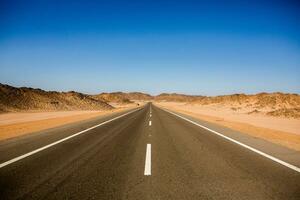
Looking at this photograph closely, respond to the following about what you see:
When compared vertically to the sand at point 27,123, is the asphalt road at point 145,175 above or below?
above

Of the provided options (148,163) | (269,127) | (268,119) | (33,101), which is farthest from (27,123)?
(33,101)

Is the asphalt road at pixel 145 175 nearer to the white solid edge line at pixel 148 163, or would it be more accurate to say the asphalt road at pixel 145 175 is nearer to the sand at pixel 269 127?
the white solid edge line at pixel 148 163

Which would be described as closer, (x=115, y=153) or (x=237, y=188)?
(x=237, y=188)

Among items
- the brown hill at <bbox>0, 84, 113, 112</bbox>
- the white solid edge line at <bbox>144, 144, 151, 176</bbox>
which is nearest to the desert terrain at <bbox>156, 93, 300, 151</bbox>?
the white solid edge line at <bbox>144, 144, 151, 176</bbox>

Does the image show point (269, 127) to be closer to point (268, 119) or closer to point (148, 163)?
point (268, 119)

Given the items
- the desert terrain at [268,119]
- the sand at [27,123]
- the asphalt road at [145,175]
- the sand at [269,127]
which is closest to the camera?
the asphalt road at [145,175]

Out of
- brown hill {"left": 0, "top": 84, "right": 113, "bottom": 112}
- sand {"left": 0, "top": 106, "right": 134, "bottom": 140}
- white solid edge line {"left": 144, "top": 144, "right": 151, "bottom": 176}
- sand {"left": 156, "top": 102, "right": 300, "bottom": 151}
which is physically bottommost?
sand {"left": 0, "top": 106, "right": 134, "bottom": 140}

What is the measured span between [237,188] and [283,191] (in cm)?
77

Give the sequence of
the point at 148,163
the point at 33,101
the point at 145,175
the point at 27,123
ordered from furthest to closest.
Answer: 1. the point at 33,101
2. the point at 27,123
3. the point at 148,163
4. the point at 145,175

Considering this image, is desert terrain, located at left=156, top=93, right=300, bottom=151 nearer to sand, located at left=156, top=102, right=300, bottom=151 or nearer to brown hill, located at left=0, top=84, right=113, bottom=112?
sand, located at left=156, top=102, right=300, bottom=151

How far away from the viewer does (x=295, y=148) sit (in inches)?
350

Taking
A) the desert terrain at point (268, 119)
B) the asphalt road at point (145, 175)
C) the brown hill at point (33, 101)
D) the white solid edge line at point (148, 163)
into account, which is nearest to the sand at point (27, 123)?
the asphalt road at point (145, 175)

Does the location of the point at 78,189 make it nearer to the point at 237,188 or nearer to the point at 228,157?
the point at 237,188

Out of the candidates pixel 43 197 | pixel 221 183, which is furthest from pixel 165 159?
pixel 43 197
